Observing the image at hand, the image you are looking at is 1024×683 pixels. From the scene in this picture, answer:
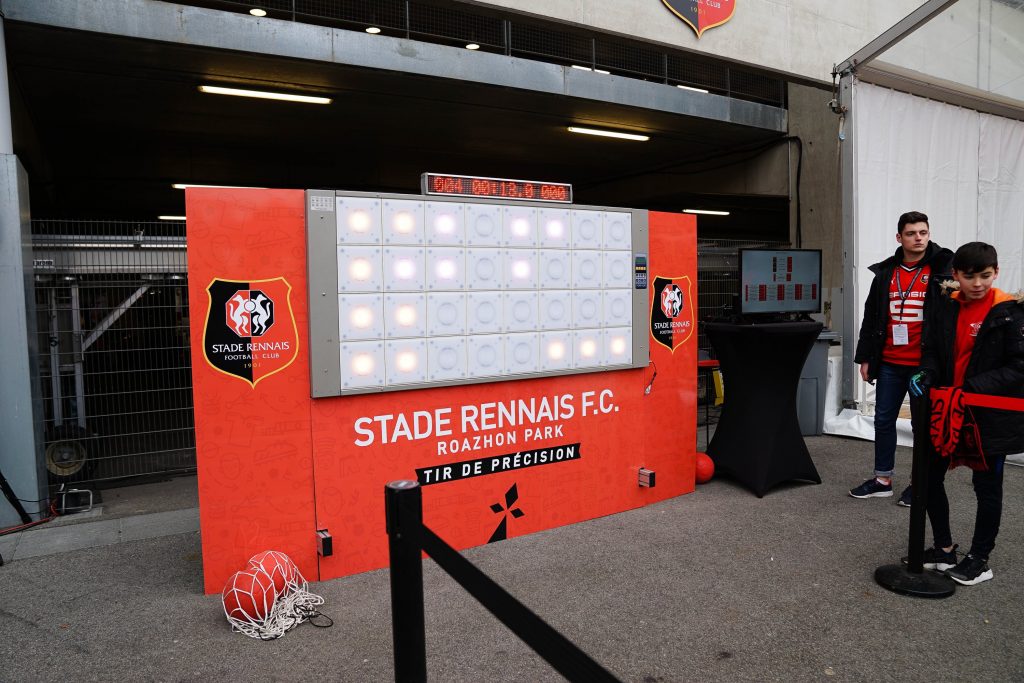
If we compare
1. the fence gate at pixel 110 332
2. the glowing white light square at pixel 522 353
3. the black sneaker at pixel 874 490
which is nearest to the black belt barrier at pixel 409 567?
the glowing white light square at pixel 522 353

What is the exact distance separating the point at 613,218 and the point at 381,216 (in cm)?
169

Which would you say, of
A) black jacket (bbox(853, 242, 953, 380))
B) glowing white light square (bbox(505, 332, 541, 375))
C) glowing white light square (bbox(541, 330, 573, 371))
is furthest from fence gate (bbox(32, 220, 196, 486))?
black jacket (bbox(853, 242, 953, 380))

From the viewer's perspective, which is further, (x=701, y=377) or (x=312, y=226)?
(x=701, y=377)

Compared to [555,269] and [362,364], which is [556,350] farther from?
[362,364]

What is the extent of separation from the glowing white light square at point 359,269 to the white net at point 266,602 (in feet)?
4.85

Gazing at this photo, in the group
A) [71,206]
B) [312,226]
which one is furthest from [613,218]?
[71,206]

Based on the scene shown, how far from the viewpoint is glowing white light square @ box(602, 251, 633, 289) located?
4711 millimetres

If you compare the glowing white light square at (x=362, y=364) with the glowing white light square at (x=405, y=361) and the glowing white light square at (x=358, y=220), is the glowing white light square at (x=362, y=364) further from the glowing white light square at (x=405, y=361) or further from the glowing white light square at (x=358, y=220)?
the glowing white light square at (x=358, y=220)

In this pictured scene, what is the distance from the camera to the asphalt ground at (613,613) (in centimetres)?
285

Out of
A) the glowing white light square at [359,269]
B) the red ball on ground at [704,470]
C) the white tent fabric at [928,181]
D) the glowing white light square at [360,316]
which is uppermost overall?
the white tent fabric at [928,181]

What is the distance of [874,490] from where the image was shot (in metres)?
5.02

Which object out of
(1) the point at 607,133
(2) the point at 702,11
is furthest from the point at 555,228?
(1) the point at 607,133

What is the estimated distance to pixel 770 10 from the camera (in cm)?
931

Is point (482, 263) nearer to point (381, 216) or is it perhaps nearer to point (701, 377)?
point (381, 216)
